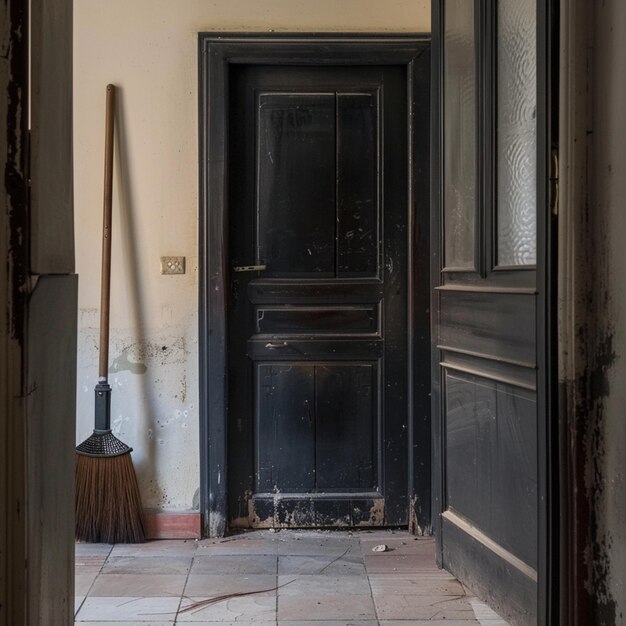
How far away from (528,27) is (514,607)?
1645 millimetres

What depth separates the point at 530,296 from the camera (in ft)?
6.25

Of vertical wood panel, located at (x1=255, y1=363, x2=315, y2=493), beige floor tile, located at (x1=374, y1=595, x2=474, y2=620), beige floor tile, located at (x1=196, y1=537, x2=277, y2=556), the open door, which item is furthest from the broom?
the open door

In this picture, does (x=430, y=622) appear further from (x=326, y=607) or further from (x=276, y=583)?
(x=276, y=583)

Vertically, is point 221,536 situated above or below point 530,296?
below

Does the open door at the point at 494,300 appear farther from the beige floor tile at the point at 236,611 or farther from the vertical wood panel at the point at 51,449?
the vertical wood panel at the point at 51,449

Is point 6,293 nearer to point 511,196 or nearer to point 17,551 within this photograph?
point 17,551

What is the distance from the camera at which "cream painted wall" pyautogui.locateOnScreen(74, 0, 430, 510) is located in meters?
2.86

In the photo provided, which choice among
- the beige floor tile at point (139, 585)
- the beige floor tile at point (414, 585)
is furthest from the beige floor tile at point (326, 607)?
the beige floor tile at point (139, 585)

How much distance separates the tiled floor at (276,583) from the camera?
87.7 inches

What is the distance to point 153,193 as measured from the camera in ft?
9.48

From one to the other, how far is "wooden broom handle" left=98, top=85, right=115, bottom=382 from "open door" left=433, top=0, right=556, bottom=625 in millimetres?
1263

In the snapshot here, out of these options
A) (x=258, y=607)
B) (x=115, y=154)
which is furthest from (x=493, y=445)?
(x=115, y=154)

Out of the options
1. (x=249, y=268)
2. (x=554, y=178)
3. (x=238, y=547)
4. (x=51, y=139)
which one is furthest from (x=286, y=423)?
(x=51, y=139)

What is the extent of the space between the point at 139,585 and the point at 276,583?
18.5 inches
